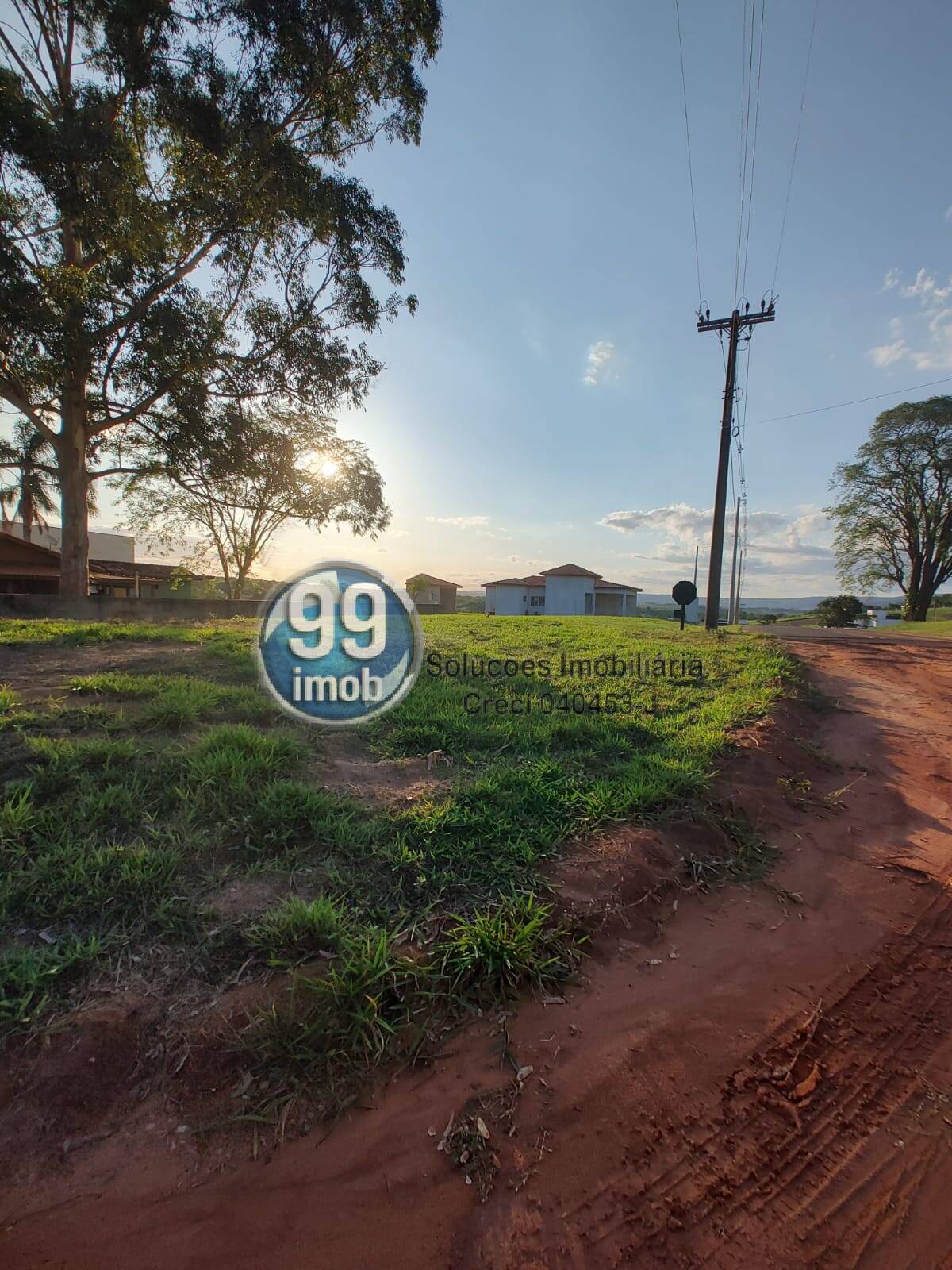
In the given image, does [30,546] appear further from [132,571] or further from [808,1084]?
[808,1084]

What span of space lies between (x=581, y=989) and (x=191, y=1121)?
1177mm

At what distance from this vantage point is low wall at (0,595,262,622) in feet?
34.2

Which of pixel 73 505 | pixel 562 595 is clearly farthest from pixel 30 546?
pixel 562 595

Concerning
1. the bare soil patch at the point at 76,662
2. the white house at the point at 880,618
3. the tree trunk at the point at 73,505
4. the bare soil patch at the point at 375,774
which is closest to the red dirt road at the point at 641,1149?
the bare soil patch at the point at 375,774

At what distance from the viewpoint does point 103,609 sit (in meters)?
11.3

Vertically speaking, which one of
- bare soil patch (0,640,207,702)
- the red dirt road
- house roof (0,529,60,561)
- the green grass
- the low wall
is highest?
house roof (0,529,60,561)

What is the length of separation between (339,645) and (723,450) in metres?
10.5

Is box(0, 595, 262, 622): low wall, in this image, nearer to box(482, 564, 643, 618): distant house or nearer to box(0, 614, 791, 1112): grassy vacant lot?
box(0, 614, 791, 1112): grassy vacant lot

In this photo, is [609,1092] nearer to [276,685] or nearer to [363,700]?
[363,700]

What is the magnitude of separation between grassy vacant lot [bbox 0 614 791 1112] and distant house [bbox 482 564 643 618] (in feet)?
126

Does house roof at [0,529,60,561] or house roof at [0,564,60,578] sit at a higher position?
house roof at [0,529,60,561]

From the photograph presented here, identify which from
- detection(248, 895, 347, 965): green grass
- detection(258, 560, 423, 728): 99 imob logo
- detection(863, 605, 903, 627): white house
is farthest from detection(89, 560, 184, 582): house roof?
detection(863, 605, 903, 627): white house

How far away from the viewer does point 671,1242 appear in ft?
3.64

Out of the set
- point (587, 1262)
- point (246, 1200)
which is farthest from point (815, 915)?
point (246, 1200)
